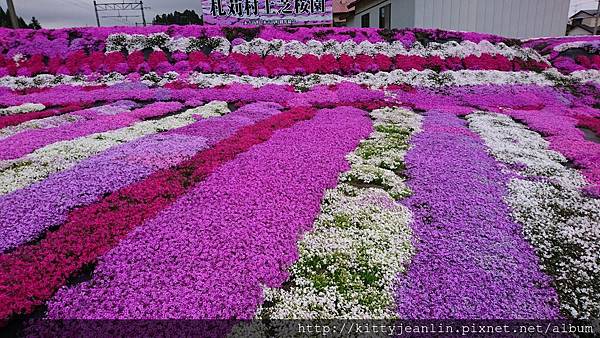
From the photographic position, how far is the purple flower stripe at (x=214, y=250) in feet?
18.2

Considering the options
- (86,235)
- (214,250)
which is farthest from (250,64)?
(214,250)

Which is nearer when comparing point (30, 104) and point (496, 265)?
point (496, 265)

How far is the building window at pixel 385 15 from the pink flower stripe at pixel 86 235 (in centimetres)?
3826

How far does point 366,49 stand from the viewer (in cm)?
2798

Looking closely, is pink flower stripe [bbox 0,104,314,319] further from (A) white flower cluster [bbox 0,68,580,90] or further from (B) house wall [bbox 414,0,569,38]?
(B) house wall [bbox 414,0,569,38]

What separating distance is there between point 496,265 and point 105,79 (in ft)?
81.1

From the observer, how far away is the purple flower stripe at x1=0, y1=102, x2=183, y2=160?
12.0 m

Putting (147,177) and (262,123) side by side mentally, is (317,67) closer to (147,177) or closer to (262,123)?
(262,123)

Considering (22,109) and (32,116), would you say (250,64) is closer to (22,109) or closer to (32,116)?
(22,109)

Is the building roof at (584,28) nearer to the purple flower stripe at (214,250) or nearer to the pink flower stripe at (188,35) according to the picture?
the pink flower stripe at (188,35)

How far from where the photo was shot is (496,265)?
272 inches

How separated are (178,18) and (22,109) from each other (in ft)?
228

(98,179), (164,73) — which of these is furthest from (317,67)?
(98,179)

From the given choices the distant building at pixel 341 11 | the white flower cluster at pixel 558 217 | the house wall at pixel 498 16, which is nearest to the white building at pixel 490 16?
the house wall at pixel 498 16
